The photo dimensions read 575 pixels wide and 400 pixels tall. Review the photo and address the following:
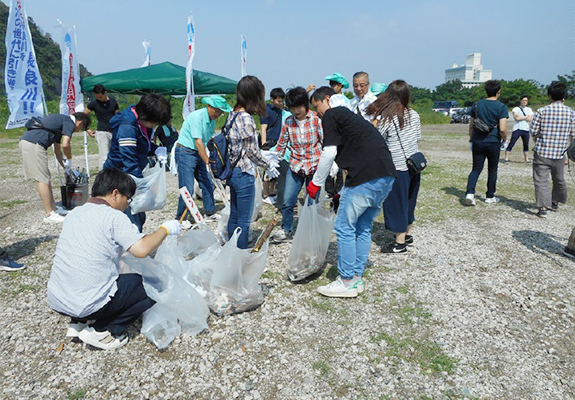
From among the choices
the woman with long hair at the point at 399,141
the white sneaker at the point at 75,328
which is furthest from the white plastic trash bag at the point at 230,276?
the woman with long hair at the point at 399,141

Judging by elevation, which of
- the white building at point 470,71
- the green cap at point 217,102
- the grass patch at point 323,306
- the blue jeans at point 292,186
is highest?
the white building at point 470,71

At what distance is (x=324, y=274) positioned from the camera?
3.46 meters

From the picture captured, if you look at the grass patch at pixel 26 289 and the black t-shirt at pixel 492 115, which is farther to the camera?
the black t-shirt at pixel 492 115

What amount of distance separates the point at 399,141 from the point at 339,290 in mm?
1579

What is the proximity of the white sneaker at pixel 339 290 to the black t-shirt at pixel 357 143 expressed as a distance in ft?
2.87

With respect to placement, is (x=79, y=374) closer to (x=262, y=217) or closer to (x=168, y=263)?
(x=168, y=263)

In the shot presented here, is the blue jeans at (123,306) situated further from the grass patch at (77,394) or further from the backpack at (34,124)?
the backpack at (34,124)

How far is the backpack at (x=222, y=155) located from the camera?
2.99m

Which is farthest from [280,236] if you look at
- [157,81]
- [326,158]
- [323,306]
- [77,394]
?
[157,81]

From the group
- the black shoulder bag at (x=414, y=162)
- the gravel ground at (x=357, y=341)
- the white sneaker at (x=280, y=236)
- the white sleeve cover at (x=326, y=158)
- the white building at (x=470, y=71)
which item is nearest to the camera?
the gravel ground at (x=357, y=341)

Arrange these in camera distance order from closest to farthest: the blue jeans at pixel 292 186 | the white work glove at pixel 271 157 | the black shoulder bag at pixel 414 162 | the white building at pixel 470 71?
the black shoulder bag at pixel 414 162, the blue jeans at pixel 292 186, the white work glove at pixel 271 157, the white building at pixel 470 71

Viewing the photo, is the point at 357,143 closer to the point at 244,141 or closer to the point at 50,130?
the point at 244,141

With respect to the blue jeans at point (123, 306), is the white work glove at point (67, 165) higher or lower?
higher

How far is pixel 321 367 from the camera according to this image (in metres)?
2.26
